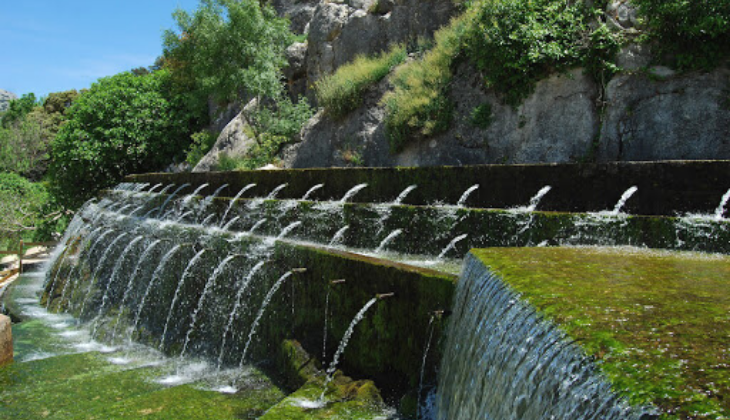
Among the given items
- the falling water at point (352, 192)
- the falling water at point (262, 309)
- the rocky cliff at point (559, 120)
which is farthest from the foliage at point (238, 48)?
the falling water at point (262, 309)

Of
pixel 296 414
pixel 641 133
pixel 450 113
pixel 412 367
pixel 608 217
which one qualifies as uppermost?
pixel 450 113

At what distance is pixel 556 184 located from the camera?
6668 millimetres

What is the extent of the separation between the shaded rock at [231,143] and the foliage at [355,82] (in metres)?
4.66

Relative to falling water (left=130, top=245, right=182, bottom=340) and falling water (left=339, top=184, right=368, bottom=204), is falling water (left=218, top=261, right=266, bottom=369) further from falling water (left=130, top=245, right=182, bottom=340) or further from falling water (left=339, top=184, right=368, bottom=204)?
falling water (left=339, top=184, right=368, bottom=204)

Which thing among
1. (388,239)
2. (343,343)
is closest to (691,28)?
(388,239)

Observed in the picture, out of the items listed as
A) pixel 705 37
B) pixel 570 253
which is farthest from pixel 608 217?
pixel 705 37

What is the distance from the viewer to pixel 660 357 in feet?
5.00

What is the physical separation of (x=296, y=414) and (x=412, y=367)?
103 cm

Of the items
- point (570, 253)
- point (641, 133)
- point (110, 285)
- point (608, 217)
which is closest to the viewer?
point (570, 253)

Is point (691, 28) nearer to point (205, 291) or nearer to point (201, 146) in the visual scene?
point (205, 291)

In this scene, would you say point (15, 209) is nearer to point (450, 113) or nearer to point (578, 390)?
point (450, 113)

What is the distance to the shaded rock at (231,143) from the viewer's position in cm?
1892

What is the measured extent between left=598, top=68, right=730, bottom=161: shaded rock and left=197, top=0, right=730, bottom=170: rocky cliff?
0.5 inches

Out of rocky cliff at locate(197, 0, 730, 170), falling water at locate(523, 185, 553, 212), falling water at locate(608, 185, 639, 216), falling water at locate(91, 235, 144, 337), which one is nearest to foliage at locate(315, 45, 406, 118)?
rocky cliff at locate(197, 0, 730, 170)
